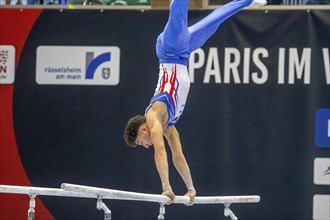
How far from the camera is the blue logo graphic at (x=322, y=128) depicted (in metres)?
8.16

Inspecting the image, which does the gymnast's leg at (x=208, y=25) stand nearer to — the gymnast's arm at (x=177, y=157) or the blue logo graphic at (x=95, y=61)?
the gymnast's arm at (x=177, y=157)

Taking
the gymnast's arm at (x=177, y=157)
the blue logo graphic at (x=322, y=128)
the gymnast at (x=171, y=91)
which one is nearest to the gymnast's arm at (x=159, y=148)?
the gymnast at (x=171, y=91)

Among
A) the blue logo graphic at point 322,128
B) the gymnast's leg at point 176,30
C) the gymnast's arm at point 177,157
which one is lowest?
the gymnast's arm at point 177,157

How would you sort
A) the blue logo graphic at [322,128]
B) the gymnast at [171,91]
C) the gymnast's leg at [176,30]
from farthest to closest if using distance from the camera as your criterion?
the blue logo graphic at [322,128] → the gymnast's leg at [176,30] → the gymnast at [171,91]

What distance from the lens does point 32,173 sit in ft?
28.0

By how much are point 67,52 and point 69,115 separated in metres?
0.63

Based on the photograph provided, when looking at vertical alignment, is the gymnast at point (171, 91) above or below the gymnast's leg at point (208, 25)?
below

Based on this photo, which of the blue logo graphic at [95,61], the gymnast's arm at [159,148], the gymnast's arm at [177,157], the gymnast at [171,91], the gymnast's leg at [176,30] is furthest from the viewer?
the blue logo graphic at [95,61]

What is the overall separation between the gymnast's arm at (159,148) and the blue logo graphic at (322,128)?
2.42 metres

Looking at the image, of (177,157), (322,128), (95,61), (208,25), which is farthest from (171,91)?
(322,128)

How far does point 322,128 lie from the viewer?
26.8 ft

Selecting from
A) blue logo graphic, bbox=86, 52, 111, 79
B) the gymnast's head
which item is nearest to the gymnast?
the gymnast's head

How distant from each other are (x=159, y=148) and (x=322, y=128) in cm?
Result: 261

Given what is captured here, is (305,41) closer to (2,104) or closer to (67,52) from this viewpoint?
(67,52)
